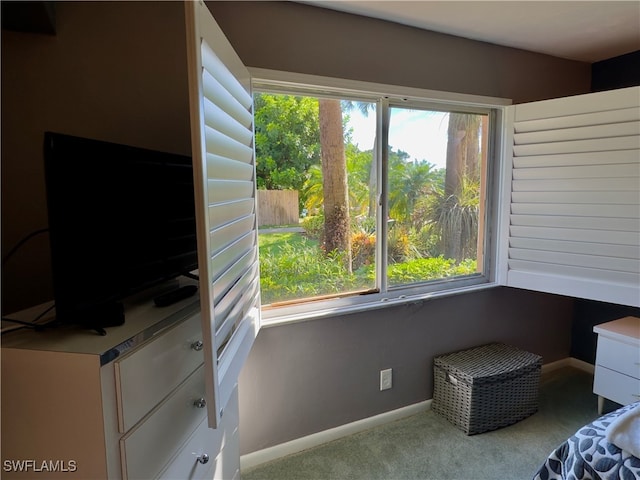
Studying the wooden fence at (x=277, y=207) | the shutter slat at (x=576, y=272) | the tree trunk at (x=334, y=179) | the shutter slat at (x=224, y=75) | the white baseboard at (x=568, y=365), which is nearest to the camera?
the shutter slat at (x=224, y=75)

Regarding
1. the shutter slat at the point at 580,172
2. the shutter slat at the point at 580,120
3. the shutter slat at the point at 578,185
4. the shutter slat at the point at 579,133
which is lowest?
the shutter slat at the point at 578,185

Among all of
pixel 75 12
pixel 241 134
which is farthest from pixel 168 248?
pixel 75 12

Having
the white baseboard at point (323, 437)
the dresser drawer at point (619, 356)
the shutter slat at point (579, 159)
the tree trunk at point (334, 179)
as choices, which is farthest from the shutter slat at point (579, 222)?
the white baseboard at point (323, 437)

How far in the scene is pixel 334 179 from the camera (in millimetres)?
2014

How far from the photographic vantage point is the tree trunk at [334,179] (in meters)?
1.96

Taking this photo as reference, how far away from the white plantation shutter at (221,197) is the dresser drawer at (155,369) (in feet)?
0.41

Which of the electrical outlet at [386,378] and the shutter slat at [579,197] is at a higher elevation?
the shutter slat at [579,197]

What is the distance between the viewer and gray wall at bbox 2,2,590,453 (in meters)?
1.36

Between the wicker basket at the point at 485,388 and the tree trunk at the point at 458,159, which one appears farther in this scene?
the tree trunk at the point at 458,159

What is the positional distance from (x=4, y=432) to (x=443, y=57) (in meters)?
2.46

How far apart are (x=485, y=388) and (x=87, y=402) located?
2009mm

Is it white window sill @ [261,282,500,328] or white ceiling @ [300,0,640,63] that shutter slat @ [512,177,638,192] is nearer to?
white window sill @ [261,282,500,328]

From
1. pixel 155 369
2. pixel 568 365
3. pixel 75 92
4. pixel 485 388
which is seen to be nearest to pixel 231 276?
pixel 155 369

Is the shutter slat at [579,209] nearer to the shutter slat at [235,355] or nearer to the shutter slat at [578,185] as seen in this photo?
the shutter slat at [578,185]
